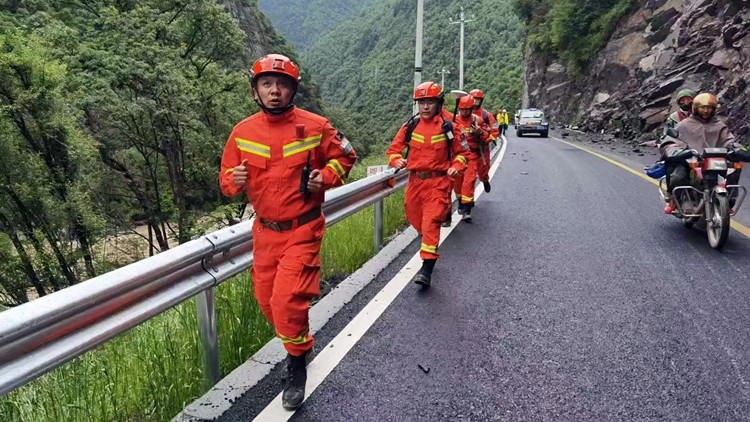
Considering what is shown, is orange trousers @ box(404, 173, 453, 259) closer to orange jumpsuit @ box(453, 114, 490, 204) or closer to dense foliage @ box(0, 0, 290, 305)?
orange jumpsuit @ box(453, 114, 490, 204)

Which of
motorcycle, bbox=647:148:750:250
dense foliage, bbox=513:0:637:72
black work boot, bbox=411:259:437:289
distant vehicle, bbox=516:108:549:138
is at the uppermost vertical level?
dense foliage, bbox=513:0:637:72

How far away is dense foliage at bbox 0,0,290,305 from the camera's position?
18.4 m

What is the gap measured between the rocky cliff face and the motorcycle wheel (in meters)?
11.6

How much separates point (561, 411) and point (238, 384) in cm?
179

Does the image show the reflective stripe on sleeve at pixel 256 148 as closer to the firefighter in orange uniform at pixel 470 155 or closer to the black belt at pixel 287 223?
the black belt at pixel 287 223

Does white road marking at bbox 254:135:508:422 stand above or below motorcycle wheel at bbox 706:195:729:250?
below

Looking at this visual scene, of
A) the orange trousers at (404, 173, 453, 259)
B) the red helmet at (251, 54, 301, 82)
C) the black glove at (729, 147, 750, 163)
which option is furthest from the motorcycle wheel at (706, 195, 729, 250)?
the red helmet at (251, 54, 301, 82)

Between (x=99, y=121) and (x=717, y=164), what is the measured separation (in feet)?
74.7

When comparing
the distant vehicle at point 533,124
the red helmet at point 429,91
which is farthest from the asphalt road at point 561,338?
the distant vehicle at point 533,124

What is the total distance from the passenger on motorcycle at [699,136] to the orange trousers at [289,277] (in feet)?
17.3

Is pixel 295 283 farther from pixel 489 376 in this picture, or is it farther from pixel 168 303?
pixel 489 376

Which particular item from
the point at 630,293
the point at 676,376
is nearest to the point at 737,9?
the point at 630,293

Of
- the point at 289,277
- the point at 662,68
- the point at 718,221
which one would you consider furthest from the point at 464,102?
the point at 662,68

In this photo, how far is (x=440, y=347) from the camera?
12.1ft
